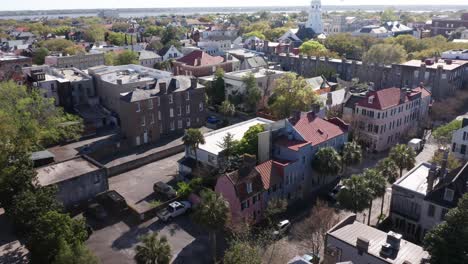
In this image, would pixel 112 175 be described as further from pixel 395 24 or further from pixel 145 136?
pixel 395 24

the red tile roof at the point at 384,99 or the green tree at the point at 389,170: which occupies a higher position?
the red tile roof at the point at 384,99

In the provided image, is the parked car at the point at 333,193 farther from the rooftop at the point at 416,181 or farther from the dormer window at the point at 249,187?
the dormer window at the point at 249,187

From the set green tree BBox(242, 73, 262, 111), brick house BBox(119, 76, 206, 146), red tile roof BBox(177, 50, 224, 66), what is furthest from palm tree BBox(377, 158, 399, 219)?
red tile roof BBox(177, 50, 224, 66)

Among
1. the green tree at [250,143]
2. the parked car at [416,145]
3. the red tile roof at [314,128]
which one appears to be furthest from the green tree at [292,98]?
the green tree at [250,143]

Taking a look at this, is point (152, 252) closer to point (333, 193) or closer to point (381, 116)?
point (333, 193)

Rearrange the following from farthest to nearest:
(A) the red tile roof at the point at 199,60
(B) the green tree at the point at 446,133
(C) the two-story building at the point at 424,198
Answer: (A) the red tile roof at the point at 199,60
(B) the green tree at the point at 446,133
(C) the two-story building at the point at 424,198

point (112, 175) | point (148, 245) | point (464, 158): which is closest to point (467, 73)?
point (464, 158)
